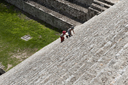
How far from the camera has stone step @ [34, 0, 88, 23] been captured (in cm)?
1457

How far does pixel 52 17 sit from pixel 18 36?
398 centimetres

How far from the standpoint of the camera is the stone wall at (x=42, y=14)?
1527 centimetres

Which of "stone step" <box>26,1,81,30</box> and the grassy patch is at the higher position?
"stone step" <box>26,1,81,30</box>

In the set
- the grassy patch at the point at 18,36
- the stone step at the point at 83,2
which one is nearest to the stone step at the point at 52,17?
the grassy patch at the point at 18,36

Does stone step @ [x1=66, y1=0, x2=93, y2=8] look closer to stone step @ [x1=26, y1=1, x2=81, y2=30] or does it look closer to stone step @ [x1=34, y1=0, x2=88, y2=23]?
stone step @ [x1=34, y1=0, x2=88, y2=23]

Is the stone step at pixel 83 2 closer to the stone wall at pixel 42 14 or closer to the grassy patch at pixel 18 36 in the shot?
the stone wall at pixel 42 14

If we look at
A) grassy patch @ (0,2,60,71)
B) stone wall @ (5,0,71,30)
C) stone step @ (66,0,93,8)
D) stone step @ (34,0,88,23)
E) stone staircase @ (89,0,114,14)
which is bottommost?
grassy patch @ (0,2,60,71)

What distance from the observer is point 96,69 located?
3807 millimetres

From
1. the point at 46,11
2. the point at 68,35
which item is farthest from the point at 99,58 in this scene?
the point at 46,11

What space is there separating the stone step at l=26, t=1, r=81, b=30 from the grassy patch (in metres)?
0.74

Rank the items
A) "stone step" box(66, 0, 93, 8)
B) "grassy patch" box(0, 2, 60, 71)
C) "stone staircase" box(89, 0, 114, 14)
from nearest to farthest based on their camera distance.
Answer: "stone staircase" box(89, 0, 114, 14)
"grassy patch" box(0, 2, 60, 71)
"stone step" box(66, 0, 93, 8)

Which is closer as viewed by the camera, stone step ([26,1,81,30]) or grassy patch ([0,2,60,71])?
grassy patch ([0,2,60,71])

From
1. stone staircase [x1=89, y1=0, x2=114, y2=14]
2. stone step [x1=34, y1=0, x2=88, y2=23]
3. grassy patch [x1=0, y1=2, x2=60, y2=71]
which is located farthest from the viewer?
stone step [x1=34, y1=0, x2=88, y2=23]

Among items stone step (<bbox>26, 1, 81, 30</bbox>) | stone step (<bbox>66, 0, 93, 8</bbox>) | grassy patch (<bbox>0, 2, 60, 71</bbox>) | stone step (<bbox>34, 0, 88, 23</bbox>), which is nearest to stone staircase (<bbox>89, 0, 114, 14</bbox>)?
stone step (<bbox>34, 0, 88, 23</bbox>)
